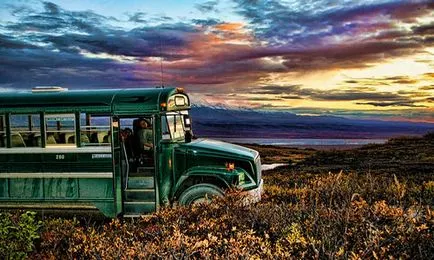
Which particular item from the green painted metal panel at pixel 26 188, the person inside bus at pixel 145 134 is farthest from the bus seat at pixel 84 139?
the green painted metal panel at pixel 26 188

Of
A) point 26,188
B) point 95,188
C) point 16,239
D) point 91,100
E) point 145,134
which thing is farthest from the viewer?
point 26,188

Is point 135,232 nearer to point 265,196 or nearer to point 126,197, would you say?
point 126,197

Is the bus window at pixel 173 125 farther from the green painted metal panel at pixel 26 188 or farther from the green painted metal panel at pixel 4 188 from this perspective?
the green painted metal panel at pixel 4 188

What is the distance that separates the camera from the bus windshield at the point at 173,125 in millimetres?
11207

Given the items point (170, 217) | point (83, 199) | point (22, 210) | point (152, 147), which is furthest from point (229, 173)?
point (22, 210)

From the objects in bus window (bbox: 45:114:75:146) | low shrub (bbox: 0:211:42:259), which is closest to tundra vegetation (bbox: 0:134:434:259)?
low shrub (bbox: 0:211:42:259)

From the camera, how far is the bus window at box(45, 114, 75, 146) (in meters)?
11.6

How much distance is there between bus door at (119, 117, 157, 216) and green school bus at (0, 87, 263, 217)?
0.07ft

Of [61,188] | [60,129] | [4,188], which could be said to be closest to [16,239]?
[61,188]

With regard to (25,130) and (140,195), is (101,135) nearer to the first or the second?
(140,195)

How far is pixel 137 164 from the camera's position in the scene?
11.6m

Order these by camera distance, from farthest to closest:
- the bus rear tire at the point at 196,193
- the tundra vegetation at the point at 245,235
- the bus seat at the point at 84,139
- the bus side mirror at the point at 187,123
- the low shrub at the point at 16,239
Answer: the bus side mirror at the point at 187,123 → the bus seat at the point at 84,139 → the bus rear tire at the point at 196,193 → the low shrub at the point at 16,239 → the tundra vegetation at the point at 245,235

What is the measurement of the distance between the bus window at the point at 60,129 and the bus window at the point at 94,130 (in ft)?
0.83

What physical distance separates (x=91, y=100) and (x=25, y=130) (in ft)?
6.03
